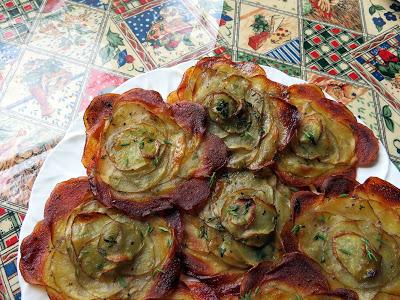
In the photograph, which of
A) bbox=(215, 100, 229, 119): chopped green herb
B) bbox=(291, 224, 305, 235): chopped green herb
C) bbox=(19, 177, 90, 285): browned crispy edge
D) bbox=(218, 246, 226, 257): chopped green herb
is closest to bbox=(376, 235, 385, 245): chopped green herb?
bbox=(291, 224, 305, 235): chopped green herb

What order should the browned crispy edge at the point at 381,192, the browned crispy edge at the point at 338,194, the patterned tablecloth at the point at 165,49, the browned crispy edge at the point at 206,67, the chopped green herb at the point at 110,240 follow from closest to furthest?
the chopped green herb at the point at 110,240 → the browned crispy edge at the point at 338,194 → the browned crispy edge at the point at 381,192 → the browned crispy edge at the point at 206,67 → the patterned tablecloth at the point at 165,49

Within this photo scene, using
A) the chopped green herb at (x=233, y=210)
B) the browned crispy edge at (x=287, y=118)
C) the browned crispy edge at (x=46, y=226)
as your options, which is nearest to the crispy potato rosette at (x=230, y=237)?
the chopped green herb at (x=233, y=210)

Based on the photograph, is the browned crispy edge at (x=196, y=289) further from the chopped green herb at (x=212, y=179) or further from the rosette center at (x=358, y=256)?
the rosette center at (x=358, y=256)

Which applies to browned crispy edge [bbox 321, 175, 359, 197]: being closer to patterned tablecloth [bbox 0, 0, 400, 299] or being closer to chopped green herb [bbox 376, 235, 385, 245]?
chopped green herb [bbox 376, 235, 385, 245]

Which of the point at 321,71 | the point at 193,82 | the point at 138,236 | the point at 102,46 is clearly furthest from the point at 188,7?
the point at 138,236

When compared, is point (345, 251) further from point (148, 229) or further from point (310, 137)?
point (148, 229)

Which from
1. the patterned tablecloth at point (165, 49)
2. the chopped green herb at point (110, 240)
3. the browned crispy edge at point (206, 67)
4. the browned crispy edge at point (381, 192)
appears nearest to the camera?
the chopped green herb at point (110, 240)

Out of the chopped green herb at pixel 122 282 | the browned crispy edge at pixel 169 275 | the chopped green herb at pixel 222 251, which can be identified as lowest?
the chopped green herb at pixel 222 251
